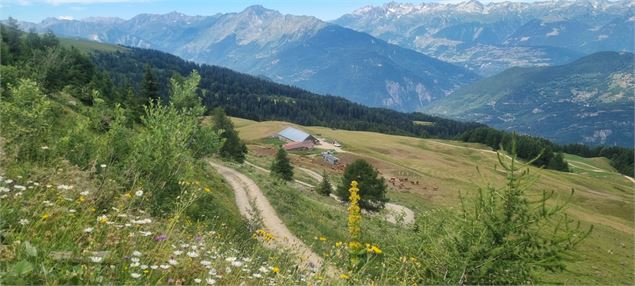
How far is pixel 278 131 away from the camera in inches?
4993

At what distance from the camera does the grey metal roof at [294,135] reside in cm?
11075

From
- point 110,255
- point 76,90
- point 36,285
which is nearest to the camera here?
point 36,285

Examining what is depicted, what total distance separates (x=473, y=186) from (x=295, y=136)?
251 ft

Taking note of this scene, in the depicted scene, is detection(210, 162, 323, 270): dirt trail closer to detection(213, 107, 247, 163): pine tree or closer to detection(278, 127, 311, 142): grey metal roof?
detection(213, 107, 247, 163): pine tree

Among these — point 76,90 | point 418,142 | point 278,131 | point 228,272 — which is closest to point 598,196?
point 418,142

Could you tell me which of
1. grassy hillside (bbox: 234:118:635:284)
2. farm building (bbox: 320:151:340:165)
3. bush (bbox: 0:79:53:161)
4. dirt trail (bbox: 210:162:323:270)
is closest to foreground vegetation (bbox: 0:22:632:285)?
bush (bbox: 0:79:53:161)

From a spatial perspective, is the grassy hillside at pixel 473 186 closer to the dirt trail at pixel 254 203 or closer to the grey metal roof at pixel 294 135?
the dirt trail at pixel 254 203

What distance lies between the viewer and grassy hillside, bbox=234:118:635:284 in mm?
37906

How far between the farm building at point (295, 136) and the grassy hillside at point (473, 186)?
21.2ft

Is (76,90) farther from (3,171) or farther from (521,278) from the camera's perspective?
(521,278)

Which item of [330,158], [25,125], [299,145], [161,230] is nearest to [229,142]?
[330,158]

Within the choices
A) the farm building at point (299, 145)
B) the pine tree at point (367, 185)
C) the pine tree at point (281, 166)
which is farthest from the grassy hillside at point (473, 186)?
the pine tree at point (281, 166)

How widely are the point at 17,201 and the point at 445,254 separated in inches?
252

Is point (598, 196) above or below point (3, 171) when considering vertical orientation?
below
